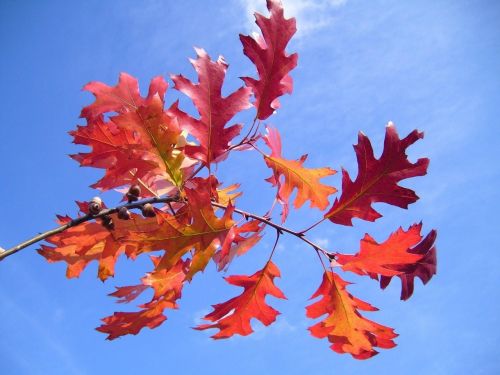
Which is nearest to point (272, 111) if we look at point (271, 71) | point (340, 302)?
point (271, 71)

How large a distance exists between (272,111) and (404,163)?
0.41 metres

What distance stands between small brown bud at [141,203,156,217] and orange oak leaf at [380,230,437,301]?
0.77 m

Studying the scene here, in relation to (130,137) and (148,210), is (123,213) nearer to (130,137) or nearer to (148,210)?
(148,210)

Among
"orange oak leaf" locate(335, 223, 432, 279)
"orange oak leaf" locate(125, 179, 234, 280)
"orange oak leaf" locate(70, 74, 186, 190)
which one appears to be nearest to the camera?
"orange oak leaf" locate(125, 179, 234, 280)

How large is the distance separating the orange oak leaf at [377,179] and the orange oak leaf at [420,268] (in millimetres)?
198

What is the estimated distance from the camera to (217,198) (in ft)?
4.51

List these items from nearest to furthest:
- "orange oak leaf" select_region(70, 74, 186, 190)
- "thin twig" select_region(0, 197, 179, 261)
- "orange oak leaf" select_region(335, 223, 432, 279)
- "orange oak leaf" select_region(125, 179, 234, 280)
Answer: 1. "thin twig" select_region(0, 197, 179, 261)
2. "orange oak leaf" select_region(125, 179, 234, 280)
3. "orange oak leaf" select_region(70, 74, 186, 190)
4. "orange oak leaf" select_region(335, 223, 432, 279)

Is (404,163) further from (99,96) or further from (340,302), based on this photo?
(99,96)

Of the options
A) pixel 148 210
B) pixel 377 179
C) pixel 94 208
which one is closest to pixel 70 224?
pixel 94 208

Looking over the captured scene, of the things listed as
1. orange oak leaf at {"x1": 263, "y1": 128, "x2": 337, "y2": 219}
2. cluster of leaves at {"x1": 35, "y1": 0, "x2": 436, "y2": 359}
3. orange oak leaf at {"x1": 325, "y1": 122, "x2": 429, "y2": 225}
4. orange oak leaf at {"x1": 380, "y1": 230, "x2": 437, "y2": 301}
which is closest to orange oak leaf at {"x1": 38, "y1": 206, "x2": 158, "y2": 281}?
cluster of leaves at {"x1": 35, "y1": 0, "x2": 436, "y2": 359}

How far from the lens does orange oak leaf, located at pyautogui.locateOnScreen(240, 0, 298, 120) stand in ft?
4.12

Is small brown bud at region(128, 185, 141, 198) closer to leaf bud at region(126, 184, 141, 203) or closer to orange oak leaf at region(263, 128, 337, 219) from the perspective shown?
leaf bud at region(126, 184, 141, 203)

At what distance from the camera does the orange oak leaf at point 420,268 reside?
55.5 inches

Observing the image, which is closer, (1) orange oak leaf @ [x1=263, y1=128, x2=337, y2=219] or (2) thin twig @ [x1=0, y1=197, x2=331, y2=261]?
(2) thin twig @ [x1=0, y1=197, x2=331, y2=261]
